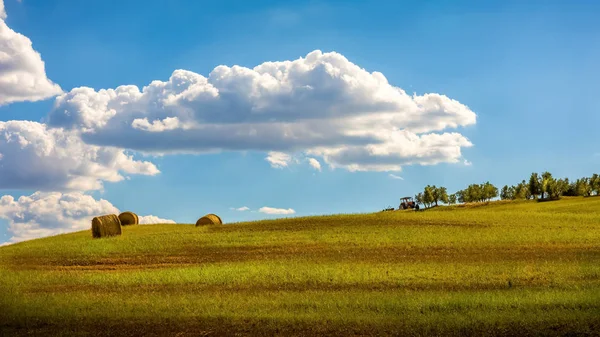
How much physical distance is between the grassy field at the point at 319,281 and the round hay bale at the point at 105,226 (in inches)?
117

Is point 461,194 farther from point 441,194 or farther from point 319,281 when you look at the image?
point 319,281

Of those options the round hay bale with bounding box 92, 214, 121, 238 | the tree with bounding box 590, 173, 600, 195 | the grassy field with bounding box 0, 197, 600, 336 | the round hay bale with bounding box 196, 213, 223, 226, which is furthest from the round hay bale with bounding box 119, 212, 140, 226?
the tree with bounding box 590, 173, 600, 195

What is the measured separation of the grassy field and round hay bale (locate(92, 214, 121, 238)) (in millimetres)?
2984

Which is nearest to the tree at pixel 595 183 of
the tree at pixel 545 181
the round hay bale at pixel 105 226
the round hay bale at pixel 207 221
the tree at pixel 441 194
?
the tree at pixel 545 181

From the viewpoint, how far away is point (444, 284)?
90.0 ft

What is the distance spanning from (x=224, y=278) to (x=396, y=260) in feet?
36.4

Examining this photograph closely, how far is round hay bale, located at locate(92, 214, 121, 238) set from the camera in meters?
53.9

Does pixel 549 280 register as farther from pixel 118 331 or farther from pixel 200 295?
pixel 118 331

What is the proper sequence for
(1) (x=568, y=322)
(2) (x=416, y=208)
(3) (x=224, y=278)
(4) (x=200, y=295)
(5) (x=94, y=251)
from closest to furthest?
(1) (x=568, y=322), (4) (x=200, y=295), (3) (x=224, y=278), (5) (x=94, y=251), (2) (x=416, y=208)

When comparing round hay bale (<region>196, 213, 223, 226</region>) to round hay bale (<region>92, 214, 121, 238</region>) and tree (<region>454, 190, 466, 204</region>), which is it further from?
tree (<region>454, 190, 466, 204</region>)

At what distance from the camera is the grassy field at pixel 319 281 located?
18859 millimetres

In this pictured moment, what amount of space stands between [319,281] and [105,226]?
104 ft

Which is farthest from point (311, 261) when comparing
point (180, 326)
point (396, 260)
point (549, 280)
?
point (180, 326)

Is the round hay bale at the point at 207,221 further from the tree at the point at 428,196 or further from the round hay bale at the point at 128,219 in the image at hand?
the tree at the point at 428,196
